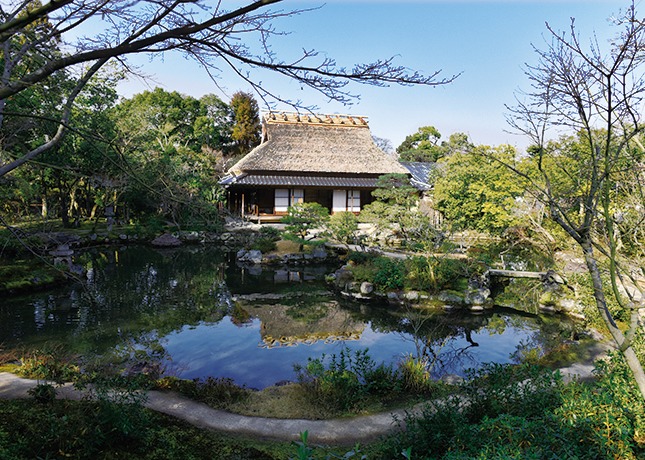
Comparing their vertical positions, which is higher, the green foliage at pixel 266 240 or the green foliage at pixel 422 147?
the green foliage at pixel 422 147

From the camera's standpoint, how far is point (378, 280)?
36.9ft

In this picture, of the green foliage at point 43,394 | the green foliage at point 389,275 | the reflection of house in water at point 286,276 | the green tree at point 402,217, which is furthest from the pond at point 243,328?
the green tree at point 402,217

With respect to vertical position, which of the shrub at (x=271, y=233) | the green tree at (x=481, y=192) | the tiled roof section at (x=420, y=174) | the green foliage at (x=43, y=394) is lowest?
the green foliage at (x=43, y=394)

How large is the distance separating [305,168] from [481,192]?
11.7m

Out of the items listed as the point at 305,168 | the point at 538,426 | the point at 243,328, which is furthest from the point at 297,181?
the point at 538,426

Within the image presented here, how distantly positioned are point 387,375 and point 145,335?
5556mm

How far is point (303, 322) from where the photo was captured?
952 centimetres

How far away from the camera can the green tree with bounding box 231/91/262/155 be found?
35594 millimetres

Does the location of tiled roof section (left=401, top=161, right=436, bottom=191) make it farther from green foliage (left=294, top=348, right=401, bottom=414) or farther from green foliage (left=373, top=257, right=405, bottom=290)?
green foliage (left=294, top=348, right=401, bottom=414)

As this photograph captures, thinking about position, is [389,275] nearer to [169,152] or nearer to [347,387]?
[347,387]

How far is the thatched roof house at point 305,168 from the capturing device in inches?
902

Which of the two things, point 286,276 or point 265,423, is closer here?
point 265,423

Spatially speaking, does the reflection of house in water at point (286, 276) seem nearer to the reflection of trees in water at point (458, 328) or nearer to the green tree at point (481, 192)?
the reflection of trees in water at point (458, 328)

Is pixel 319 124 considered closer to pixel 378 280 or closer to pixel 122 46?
pixel 378 280
